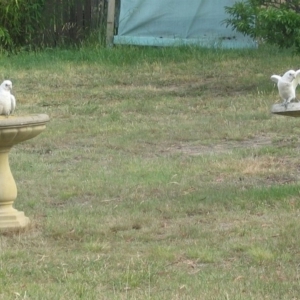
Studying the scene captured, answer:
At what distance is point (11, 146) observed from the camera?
7020mm

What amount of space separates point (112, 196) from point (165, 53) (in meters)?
7.89

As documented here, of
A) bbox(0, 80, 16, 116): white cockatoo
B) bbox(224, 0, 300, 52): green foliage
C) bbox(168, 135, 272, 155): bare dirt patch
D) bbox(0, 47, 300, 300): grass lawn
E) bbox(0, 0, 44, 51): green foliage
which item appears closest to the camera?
bbox(0, 47, 300, 300): grass lawn

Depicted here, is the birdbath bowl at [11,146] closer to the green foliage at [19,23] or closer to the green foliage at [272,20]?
the green foliage at [272,20]

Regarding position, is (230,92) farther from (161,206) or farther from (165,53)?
(161,206)

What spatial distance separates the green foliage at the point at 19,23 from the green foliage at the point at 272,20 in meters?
4.90

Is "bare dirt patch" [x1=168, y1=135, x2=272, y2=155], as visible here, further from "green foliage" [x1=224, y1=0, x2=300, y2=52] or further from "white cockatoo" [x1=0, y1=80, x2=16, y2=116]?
"white cockatoo" [x1=0, y1=80, x2=16, y2=116]

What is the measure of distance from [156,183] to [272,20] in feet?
13.8

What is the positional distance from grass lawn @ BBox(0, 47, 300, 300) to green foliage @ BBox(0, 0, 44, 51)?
1.69 metres

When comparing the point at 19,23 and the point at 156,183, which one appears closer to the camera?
the point at 156,183

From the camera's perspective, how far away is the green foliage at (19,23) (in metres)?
16.6

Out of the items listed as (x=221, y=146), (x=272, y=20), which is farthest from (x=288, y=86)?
(x=272, y=20)

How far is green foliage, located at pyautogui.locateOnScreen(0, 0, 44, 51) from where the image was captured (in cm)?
1659

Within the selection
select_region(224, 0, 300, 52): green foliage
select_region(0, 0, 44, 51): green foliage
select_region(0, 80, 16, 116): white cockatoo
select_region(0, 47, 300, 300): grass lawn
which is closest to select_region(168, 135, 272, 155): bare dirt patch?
select_region(0, 47, 300, 300): grass lawn

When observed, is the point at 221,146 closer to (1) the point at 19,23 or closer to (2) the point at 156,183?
(2) the point at 156,183
